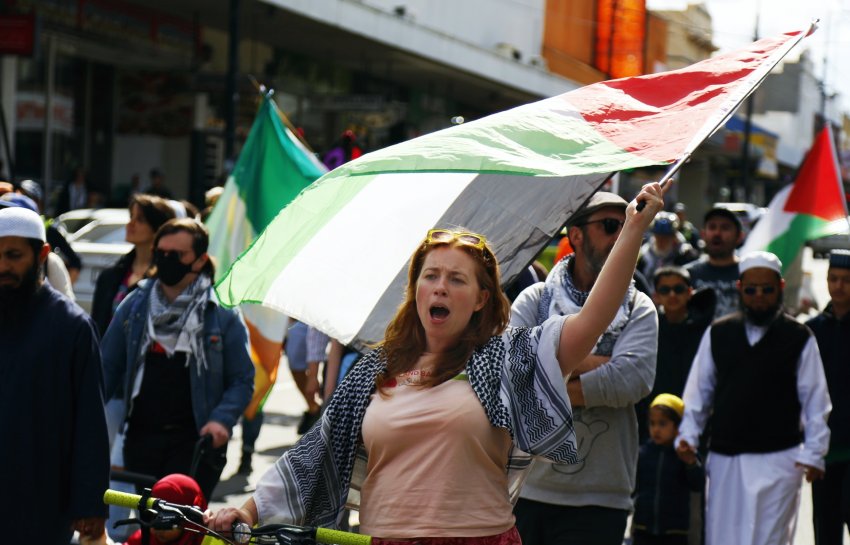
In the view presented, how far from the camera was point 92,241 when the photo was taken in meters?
16.0

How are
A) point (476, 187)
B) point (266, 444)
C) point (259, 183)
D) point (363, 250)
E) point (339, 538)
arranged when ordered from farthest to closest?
point (266, 444) → point (259, 183) → point (476, 187) → point (363, 250) → point (339, 538)

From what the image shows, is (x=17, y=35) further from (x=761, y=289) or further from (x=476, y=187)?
(x=476, y=187)

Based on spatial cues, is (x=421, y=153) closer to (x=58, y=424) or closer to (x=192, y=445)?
(x=58, y=424)

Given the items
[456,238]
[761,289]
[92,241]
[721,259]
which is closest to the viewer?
[456,238]

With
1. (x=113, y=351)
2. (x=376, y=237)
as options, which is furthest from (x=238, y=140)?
(x=376, y=237)

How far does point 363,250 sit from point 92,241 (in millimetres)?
11922

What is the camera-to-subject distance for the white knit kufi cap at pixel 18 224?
17.0 ft

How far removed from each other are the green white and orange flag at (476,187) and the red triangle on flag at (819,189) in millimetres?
5243

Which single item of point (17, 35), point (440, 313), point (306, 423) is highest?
point (17, 35)

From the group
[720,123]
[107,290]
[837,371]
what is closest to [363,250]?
[720,123]

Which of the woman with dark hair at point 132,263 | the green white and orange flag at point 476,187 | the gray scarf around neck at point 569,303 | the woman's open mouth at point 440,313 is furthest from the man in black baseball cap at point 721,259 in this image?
the woman's open mouth at point 440,313

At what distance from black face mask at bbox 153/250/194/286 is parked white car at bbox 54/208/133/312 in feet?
22.6

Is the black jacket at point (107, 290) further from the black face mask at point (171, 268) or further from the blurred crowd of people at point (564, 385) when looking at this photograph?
the black face mask at point (171, 268)

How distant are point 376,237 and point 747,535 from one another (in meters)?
2.84
